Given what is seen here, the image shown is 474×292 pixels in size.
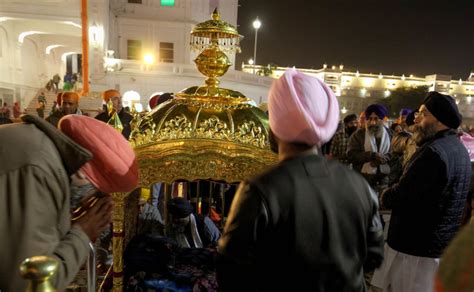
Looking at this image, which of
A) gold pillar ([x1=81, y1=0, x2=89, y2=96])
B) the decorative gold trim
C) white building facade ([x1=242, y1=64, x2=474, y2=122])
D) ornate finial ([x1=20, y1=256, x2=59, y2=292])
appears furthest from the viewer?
white building facade ([x1=242, y1=64, x2=474, y2=122])

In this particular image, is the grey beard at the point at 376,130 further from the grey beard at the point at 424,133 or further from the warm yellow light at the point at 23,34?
the warm yellow light at the point at 23,34

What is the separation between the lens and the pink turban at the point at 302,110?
1.42 meters

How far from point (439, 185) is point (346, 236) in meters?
1.76

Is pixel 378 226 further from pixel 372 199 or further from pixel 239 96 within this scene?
pixel 239 96

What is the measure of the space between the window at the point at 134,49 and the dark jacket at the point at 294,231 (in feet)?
89.6

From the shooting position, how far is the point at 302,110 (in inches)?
55.4

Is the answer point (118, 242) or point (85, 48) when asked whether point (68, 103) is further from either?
point (85, 48)

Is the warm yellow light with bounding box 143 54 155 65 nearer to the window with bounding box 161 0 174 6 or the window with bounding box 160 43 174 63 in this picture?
the window with bounding box 160 43 174 63

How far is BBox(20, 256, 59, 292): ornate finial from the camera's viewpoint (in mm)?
848

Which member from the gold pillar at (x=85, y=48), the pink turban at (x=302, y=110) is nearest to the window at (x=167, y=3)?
the gold pillar at (x=85, y=48)

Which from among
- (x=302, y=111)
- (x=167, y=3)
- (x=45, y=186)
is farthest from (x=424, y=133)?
(x=167, y=3)

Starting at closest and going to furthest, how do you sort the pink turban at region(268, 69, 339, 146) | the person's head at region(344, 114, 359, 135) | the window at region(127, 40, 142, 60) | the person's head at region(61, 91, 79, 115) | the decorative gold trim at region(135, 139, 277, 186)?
1. the pink turban at region(268, 69, 339, 146)
2. the decorative gold trim at region(135, 139, 277, 186)
3. the person's head at region(61, 91, 79, 115)
4. the person's head at region(344, 114, 359, 135)
5. the window at region(127, 40, 142, 60)

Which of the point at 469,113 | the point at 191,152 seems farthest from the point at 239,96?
the point at 469,113

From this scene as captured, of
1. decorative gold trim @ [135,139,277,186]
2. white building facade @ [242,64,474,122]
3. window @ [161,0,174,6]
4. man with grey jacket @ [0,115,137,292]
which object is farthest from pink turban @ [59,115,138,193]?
white building facade @ [242,64,474,122]
